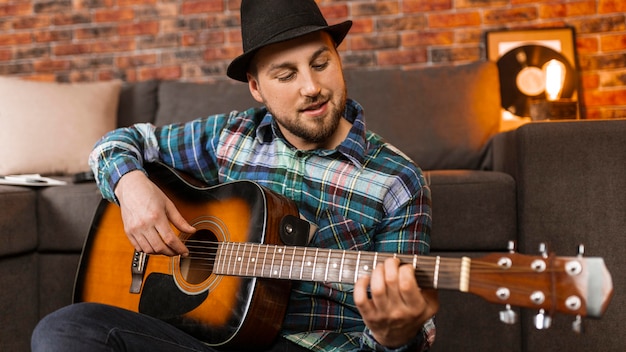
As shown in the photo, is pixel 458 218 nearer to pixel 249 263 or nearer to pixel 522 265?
pixel 249 263

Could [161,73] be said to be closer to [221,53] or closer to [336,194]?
[221,53]

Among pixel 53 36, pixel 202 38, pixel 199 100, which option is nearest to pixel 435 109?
pixel 199 100

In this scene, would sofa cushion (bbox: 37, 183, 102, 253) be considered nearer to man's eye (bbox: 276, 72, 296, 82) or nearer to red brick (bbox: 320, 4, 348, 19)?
man's eye (bbox: 276, 72, 296, 82)

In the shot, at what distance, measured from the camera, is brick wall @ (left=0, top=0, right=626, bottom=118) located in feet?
9.11

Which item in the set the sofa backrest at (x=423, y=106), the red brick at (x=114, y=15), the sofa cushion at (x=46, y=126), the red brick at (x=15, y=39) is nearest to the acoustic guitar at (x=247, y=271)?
the sofa cushion at (x=46, y=126)

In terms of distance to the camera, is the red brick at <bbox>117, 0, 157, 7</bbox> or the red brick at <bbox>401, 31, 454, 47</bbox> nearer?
the red brick at <bbox>401, 31, 454, 47</bbox>

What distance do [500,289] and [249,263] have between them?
44cm

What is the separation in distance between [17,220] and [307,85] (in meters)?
1.09

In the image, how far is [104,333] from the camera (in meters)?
1.06

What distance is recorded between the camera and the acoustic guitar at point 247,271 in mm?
805

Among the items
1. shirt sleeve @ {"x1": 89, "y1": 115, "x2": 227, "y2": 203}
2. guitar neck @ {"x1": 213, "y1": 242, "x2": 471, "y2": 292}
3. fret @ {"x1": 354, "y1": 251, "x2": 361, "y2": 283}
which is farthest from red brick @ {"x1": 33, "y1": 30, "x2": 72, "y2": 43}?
fret @ {"x1": 354, "y1": 251, "x2": 361, "y2": 283}

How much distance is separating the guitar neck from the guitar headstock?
1.2 inches

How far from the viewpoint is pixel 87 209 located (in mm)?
1920

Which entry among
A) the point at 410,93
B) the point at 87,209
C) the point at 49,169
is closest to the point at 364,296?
the point at 87,209
